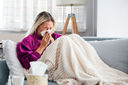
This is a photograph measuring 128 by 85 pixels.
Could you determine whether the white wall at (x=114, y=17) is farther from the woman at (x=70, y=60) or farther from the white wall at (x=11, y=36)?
the woman at (x=70, y=60)

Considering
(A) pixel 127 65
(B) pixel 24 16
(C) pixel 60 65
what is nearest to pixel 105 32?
(B) pixel 24 16

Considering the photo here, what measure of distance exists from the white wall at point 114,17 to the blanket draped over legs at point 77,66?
1.44 m

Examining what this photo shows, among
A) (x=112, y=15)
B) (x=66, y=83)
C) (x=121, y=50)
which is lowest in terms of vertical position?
(x=66, y=83)

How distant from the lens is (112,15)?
3.77 m

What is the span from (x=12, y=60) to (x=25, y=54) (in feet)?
0.49

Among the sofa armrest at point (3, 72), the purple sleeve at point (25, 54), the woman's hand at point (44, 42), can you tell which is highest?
the woman's hand at point (44, 42)

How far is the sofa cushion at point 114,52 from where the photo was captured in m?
2.39

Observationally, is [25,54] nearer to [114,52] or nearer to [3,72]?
[3,72]

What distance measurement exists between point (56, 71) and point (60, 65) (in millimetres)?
57

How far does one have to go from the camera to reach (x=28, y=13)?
13.2 feet

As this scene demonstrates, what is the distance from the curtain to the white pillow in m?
1.70

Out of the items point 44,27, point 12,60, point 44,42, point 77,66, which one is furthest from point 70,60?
point 44,27

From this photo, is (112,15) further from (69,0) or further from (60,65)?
(60,65)

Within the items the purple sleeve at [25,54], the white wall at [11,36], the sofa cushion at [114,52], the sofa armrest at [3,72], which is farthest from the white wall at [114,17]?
the sofa armrest at [3,72]
